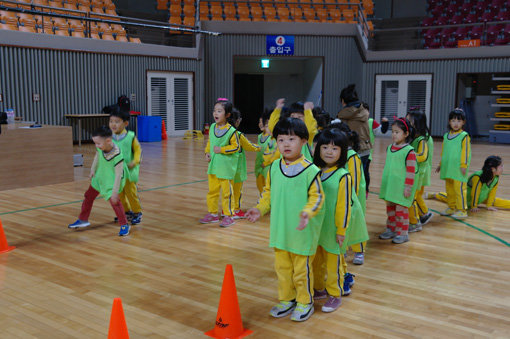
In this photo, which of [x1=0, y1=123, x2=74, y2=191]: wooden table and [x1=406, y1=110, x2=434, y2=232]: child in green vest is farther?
[x1=0, y1=123, x2=74, y2=191]: wooden table

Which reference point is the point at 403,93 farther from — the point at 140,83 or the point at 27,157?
the point at 27,157

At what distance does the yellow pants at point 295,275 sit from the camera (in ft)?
10.1

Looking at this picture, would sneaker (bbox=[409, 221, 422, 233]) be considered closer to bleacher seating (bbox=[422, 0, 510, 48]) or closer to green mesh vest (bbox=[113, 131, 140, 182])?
green mesh vest (bbox=[113, 131, 140, 182])

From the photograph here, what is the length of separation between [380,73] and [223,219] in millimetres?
12868

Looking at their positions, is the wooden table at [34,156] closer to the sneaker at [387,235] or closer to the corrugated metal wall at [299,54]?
the sneaker at [387,235]

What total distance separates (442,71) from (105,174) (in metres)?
13.6

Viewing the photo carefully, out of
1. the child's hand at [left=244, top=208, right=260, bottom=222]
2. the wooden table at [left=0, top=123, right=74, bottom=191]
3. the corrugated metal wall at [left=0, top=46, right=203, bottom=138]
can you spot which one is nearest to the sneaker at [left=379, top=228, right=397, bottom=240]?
the child's hand at [left=244, top=208, right=260, bottom=222]

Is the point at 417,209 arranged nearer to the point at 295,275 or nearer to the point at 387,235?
the point at 387,235

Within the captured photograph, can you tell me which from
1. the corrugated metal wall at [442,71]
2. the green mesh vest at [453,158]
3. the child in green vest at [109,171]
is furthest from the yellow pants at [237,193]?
the corrugated metal wall at [442,71]

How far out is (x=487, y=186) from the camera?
633cm

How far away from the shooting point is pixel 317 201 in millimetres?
2934

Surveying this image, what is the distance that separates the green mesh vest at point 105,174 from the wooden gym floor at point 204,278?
18.6 inches

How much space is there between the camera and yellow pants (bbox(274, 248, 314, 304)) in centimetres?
308

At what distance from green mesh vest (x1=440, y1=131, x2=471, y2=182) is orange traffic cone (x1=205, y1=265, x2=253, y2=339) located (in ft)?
12.1
